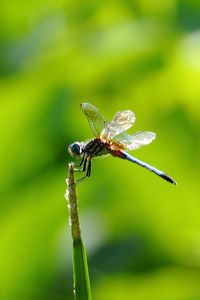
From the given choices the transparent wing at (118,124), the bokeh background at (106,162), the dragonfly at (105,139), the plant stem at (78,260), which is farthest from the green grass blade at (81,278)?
the bokeh background at (106,162)

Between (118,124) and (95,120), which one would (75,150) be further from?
(118,124)

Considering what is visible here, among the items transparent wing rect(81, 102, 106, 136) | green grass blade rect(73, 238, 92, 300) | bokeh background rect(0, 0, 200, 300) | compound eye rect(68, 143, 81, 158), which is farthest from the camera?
bokeh background rect(0, 0, 200, 300)

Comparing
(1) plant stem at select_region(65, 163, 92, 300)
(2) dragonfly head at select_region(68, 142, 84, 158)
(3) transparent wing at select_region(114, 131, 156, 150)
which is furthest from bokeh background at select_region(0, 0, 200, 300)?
(1) plant stem at select_region(65, 163, 92, 300)

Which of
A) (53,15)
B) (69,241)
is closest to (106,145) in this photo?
(69,241)

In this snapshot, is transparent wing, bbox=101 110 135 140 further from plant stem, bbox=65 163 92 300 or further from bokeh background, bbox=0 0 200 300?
plant stem, bbox=65 163 92 300

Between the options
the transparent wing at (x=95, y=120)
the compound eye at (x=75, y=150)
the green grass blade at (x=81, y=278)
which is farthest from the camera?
the transparent wing at (x=95, y=120)

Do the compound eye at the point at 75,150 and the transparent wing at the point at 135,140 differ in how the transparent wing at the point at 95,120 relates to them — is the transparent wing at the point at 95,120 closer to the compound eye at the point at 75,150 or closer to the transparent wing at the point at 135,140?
the transparent wing at the point at 135,140
